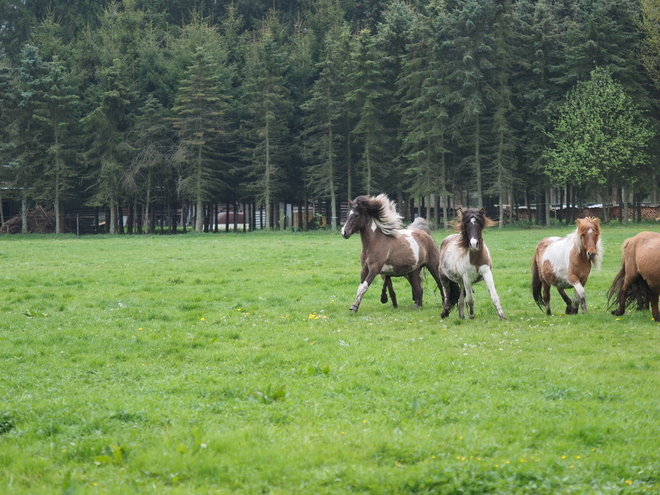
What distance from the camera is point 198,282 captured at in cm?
1925

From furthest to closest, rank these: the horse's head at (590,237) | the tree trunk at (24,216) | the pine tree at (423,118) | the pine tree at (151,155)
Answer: the tree trunk at (24,216) → the pine tree at (151,155) → the pine tree at (423,118) → the horse's head at (590,237)

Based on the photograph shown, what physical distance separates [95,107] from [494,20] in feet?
109

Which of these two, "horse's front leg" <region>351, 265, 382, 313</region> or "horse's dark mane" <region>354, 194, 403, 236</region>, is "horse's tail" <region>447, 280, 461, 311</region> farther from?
"horse's dark mane" <region>354, 194, 403, 236</region>

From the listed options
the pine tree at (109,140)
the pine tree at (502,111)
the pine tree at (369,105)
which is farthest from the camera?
the pine tree at (109,140)

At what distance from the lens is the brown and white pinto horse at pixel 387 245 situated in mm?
14195

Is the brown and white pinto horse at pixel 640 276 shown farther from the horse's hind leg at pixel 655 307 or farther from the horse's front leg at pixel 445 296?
the horse's front leg at pixel 445 296

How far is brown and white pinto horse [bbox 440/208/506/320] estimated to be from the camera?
12.4 m

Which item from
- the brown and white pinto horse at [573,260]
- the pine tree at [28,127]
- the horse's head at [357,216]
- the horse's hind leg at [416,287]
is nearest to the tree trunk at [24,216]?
the pine tree at [28,127]

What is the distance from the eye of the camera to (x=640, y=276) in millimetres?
12539

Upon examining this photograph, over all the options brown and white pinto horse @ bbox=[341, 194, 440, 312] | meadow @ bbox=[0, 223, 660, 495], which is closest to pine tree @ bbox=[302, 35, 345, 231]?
brown and white pinto horse @ bbox=[341, 194, 440, 312]

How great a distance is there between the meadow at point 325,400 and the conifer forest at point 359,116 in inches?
1488

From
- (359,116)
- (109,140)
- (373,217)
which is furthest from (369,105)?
(373,217)

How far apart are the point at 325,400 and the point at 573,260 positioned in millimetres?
7016

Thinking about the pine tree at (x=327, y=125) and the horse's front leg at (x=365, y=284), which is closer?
the horse's front leg at (x=365, y=284)
